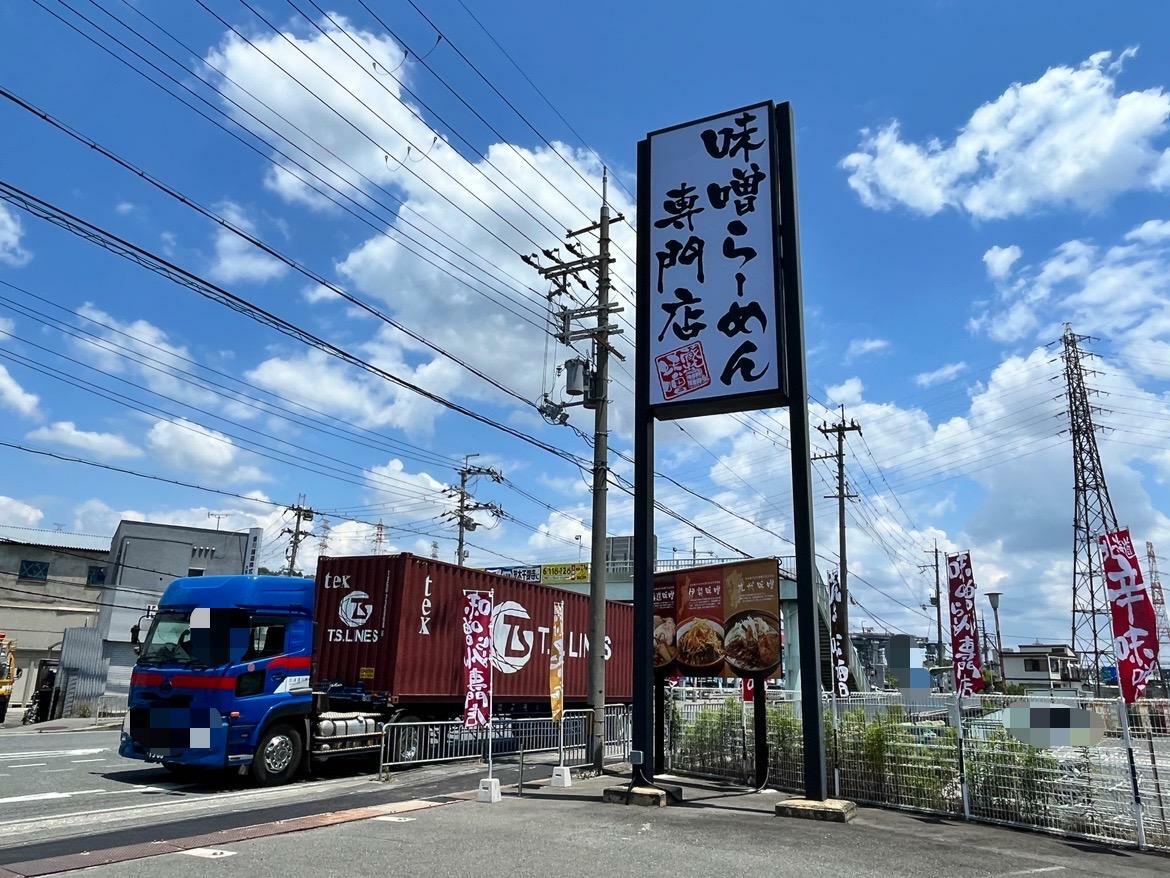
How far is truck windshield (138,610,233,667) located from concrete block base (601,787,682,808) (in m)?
5.99

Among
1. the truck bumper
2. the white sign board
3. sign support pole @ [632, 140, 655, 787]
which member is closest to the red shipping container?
the truck bumper

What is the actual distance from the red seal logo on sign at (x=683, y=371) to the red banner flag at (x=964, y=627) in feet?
26.4

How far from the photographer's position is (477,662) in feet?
38.5

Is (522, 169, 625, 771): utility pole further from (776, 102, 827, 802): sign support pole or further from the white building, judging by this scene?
the white building

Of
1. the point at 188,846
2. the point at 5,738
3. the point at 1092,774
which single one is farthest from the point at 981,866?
the point at 5,738

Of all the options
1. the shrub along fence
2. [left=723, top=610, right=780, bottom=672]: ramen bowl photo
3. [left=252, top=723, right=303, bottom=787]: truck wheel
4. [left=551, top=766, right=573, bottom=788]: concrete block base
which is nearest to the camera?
the shrub along fence

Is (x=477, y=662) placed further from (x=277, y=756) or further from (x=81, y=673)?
(x=81, y=673)

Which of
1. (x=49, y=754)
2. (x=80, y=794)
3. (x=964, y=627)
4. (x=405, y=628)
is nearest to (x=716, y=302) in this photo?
(x=405, y=628)

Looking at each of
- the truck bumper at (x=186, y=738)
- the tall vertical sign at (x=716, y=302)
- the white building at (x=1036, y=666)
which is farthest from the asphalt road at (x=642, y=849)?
the white building at (x=1036, y=666)

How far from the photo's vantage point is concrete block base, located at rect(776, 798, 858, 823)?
911 centimetres

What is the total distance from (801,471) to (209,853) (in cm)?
791

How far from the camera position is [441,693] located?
1484 cm

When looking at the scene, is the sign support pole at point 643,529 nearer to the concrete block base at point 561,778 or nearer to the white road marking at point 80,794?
the concrete block base at point 561,778

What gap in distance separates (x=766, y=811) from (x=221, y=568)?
35.0m
